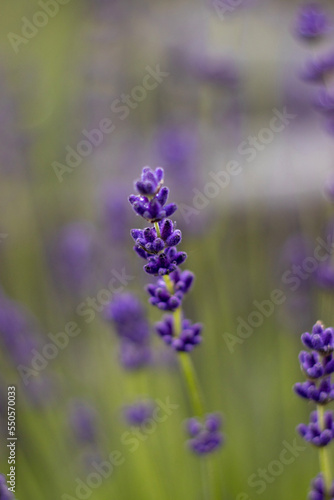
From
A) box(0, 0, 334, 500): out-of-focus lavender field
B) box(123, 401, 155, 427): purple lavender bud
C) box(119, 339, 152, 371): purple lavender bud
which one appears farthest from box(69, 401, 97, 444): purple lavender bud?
box(119, 339, 152, 371): purple lavender bud

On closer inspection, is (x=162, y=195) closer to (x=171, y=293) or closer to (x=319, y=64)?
(x=171, y=293)

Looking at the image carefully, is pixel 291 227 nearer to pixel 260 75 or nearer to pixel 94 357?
pixel 94 357

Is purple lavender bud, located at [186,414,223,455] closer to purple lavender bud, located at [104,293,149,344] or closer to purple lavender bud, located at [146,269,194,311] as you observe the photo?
purple lavender bud, located at [104,293,149,344]

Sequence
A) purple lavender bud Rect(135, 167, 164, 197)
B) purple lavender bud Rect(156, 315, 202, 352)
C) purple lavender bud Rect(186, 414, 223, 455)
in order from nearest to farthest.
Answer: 1. purple lavender bud Rect(135, 167, 164, 197)
2. purple lavender bud Rect(156, 315, 202, 352)
3. purple lavender bud Rect(186, 414, 223, 455)

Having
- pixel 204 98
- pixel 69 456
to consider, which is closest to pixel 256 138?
pixel 204 98

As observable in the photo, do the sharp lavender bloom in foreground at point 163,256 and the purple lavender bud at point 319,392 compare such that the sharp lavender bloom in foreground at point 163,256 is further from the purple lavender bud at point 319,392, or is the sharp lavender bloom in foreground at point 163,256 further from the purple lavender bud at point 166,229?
the purple lavender bud at point 319,392

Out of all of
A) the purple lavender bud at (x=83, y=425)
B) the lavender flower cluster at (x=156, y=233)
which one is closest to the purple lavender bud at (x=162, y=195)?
the lavender flower cluster at (x=156, y=233)

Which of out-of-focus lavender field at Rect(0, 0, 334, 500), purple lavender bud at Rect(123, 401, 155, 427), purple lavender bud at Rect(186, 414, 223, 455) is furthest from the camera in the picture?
out-of-focus lavender field at Rect(0, 0, 334, 500)

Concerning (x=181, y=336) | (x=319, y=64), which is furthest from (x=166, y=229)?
(x=319, y=64)
